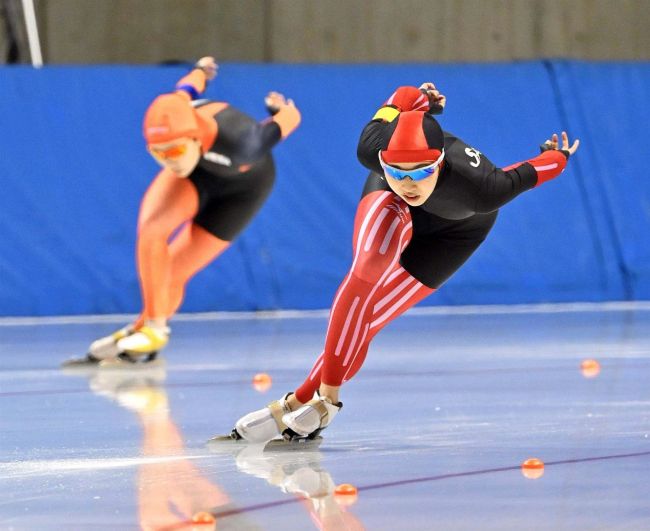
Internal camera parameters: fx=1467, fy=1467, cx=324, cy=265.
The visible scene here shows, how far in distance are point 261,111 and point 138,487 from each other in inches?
245

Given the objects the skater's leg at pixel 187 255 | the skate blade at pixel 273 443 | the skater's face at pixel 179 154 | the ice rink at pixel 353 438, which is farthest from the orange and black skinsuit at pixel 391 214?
the skater's leg at pixel 187 255

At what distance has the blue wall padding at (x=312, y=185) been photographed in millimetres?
9359

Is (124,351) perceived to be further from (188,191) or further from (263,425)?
(263,425)

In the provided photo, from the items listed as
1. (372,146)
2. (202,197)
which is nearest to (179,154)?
(202,197)

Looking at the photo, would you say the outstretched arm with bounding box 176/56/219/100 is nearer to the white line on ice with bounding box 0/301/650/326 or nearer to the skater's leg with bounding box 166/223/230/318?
the skater's leg with bounding box 166/223/230/318

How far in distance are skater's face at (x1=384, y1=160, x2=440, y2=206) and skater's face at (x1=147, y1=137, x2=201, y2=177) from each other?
2.36 metres

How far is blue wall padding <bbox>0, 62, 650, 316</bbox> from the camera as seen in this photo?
9359mm

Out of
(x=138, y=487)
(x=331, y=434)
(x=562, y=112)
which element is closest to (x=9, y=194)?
(x=562, y=112)

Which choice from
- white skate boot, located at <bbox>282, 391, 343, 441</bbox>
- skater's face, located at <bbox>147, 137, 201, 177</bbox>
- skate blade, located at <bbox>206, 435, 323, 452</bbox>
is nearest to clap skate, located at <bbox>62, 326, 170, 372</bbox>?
skater's face, located at <bbox>147, 137, 201, 177</bbox>

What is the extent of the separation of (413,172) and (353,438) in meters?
0.90

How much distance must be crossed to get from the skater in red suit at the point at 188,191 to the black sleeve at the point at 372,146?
213 cm

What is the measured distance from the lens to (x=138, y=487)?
3.72 metres

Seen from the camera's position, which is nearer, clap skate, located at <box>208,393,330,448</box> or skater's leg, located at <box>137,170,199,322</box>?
clap skate, located at <box>208,393,330,448</box>

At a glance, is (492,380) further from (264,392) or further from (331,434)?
(331,434)
